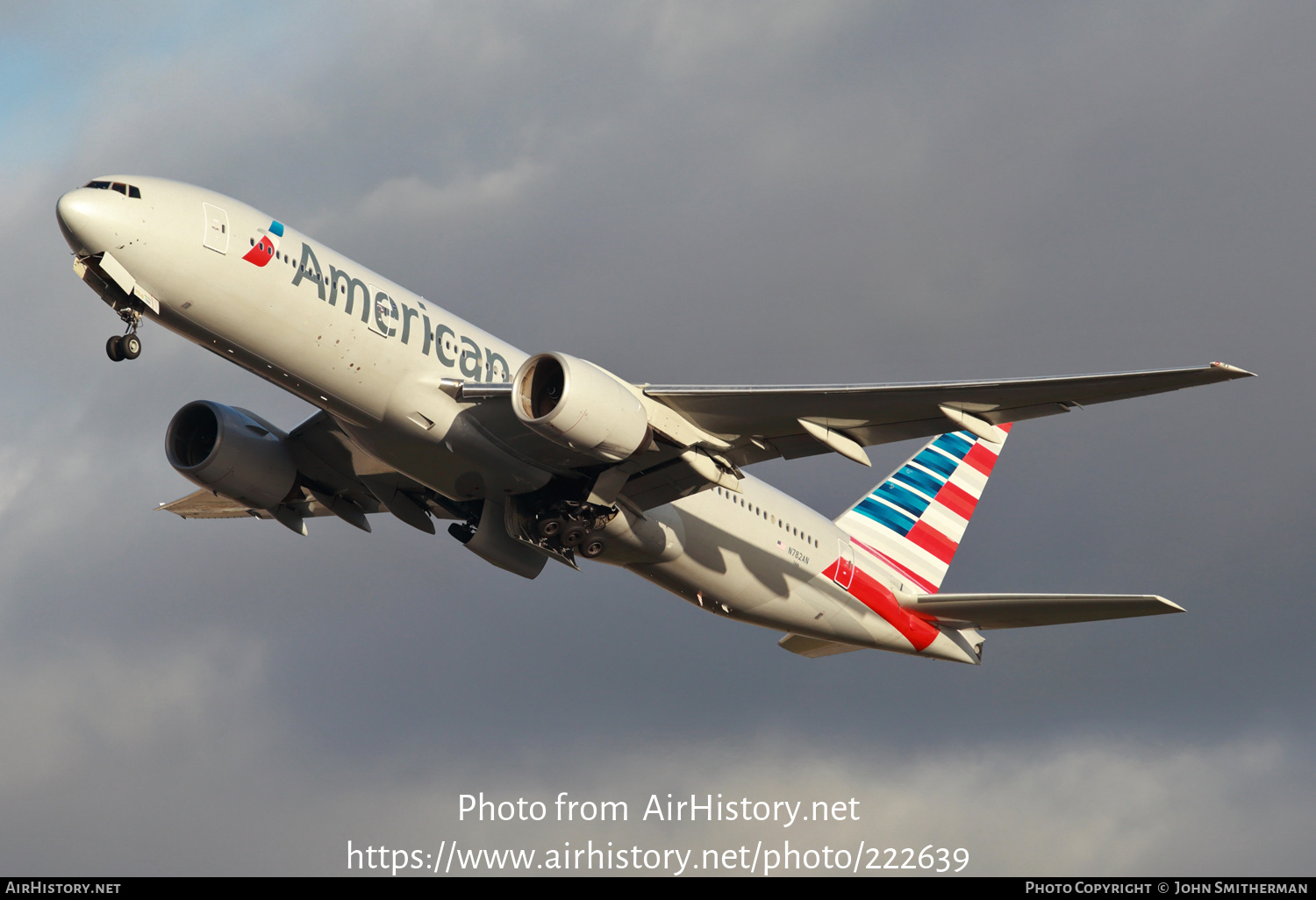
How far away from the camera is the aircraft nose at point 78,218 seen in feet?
73.2

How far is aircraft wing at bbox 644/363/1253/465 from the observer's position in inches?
945

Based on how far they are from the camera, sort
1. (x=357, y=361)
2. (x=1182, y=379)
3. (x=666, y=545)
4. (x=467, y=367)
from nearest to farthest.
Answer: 1. (x=1182, y=379)
2. (x=357, y=361)
3. (x=467, y=367)
4. (x=666, y=545)

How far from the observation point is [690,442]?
1040 inches

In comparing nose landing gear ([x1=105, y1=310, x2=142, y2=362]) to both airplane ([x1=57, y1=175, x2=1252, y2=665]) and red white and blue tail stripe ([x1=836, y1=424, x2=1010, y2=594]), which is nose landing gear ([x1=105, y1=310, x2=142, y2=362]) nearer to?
airplane ([x1=57, y1=175, x2=1252, y2=665])

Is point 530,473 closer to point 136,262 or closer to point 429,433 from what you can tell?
point 429,433

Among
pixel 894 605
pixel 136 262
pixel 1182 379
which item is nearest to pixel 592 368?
pixel 136 262

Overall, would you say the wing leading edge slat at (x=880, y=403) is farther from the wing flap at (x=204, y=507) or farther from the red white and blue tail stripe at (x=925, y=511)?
the wing flap at (x=204, y=507)

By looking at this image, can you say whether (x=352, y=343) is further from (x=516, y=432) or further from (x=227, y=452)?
(x=227, y=452)

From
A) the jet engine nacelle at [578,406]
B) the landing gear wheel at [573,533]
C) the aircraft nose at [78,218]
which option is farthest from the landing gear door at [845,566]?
the aircraft nose at [78,218]

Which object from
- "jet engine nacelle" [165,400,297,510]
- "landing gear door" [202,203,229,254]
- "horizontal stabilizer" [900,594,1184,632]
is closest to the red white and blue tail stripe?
"horizontal stabilizer" [900,594,1184,632]

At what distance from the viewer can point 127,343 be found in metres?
23.2

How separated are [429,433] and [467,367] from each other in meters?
1.60

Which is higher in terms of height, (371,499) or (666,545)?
(371,499)

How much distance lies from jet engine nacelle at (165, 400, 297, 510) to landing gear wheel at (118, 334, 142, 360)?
6930mm
